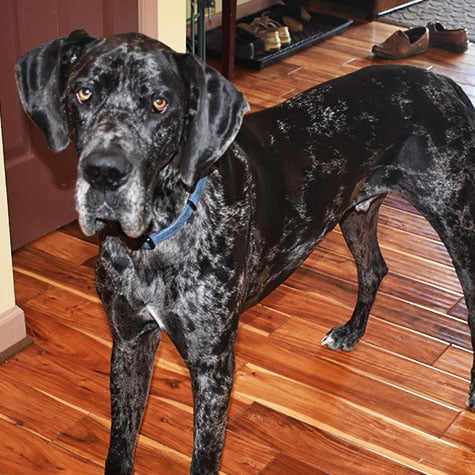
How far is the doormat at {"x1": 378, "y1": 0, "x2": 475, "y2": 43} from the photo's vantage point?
691cm

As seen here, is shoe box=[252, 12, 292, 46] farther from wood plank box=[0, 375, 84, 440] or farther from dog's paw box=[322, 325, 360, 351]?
wood plank box=[0, 375, 84, 440]

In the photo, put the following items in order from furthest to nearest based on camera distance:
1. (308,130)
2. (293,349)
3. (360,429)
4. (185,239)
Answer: (293,349), (360,429), (308,130), (185,239)

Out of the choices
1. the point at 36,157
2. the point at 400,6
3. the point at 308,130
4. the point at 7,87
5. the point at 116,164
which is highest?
the point at 116,164

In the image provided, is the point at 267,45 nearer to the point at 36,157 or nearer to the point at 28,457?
the point at 36,157

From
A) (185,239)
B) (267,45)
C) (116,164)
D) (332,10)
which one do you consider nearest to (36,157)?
(185,239)

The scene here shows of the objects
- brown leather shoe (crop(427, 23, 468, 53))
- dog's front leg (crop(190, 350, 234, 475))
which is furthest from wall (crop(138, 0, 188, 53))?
brown leather shoe (crop(427, 23, 468, 53))

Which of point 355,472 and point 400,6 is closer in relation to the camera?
point 355,472

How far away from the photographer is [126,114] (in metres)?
2.09

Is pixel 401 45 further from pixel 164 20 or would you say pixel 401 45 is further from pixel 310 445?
pixel 310 445

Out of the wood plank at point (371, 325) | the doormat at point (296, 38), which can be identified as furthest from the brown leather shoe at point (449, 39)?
the wood plank at point (371, 325)

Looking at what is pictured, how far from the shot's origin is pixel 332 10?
23.3 feet

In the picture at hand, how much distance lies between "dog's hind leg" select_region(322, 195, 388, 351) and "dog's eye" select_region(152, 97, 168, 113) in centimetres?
134

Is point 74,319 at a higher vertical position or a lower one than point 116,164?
lower

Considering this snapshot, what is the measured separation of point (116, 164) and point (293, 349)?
1564mm
